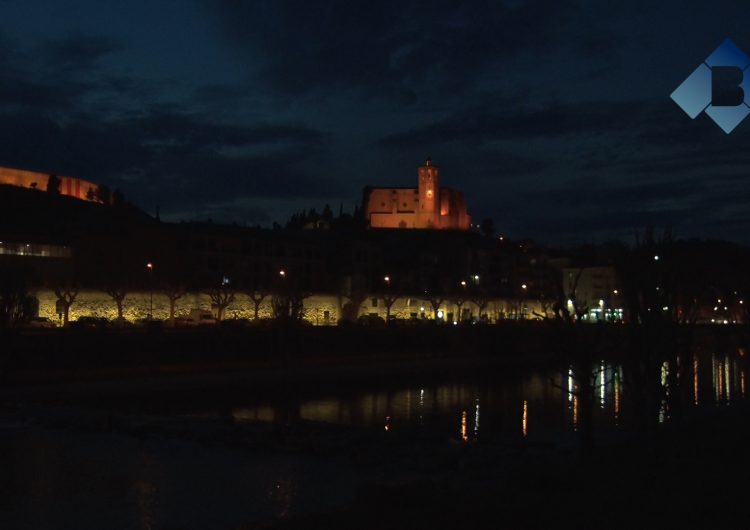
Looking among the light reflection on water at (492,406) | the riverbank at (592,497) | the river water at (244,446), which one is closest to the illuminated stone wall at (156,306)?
the river water at (244,446)

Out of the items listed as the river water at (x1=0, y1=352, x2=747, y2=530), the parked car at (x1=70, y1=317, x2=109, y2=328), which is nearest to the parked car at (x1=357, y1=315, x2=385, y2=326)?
the parked car at (x1=70, y1=317, x2=109, y2=328)

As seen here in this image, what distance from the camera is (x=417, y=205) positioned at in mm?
125250

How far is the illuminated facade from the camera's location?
103500 millimetres

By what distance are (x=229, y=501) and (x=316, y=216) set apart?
119894 mm

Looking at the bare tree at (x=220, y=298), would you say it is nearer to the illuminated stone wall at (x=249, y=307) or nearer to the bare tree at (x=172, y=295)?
the illuminated stone wall at (x=249, y=307)

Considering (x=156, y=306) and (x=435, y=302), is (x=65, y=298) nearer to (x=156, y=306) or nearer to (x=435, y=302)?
(x=156, y=306)

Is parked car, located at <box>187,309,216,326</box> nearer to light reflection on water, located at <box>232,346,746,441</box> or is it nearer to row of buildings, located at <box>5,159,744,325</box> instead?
row of buildings, located at <box>5,159,744,325</box>

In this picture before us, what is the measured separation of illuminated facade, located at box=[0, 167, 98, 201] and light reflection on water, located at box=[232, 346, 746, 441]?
3050 inches

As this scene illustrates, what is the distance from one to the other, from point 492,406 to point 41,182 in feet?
289

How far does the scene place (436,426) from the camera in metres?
27.8

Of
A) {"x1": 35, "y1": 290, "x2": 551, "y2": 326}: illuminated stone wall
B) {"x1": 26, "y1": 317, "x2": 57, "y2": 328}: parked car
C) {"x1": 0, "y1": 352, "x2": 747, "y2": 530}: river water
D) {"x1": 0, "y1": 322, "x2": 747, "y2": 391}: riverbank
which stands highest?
{"x1": 35, "y1": 290, "x2": 551, "y2": 326}: illuminated stone wall

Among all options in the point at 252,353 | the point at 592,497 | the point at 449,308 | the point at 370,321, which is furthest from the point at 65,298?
the point at 592,497

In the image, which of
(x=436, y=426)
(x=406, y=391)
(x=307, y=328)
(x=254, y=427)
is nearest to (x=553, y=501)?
(x=254, y=427)

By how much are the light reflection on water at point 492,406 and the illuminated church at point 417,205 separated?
270 feet
